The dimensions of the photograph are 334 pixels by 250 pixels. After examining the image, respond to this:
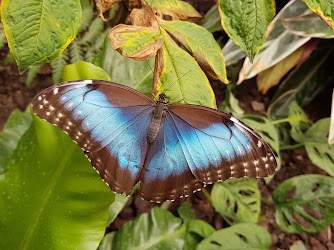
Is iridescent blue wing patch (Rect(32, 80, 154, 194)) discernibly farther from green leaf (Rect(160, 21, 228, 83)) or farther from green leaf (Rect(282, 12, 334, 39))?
green leaf (Rect(282, 12, 334, 39))

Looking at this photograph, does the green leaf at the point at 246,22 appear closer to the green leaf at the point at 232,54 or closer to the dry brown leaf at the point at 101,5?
the dry brown leaf at the point at 101,5

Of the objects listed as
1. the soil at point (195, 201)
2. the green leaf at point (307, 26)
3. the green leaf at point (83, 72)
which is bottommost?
the soil at point (195, 201)

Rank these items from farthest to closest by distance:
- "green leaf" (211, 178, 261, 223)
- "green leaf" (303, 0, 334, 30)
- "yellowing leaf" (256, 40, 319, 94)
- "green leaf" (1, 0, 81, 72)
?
"yellowing leaf" (256, 40, 319, 94)
"green leaf" (211, 178, 261, 223)
"green leaf" (303, 0, 334, 30)
"green leaf" (1, 0, 81, 72)

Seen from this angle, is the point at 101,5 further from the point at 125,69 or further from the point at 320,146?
the point at 320,146

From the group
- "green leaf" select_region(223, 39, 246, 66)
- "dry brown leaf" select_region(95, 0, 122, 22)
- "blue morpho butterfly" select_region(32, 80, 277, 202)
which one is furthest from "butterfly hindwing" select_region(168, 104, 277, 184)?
"green leaf" select_region(223, 39, 246, 66)

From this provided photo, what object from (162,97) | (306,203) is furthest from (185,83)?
(306,203)

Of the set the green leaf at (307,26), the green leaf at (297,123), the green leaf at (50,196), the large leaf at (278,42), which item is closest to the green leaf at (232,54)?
the large leaf at (278,42)

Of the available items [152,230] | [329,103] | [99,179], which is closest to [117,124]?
[99,179]
